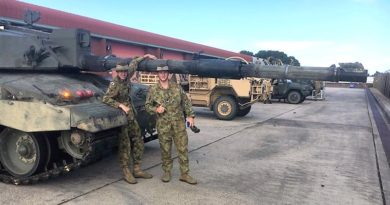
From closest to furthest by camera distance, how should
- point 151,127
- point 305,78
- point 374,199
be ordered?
point 305,78
point 374,199
point 151,127

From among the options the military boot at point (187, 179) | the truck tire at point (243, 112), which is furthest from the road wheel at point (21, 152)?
the truck tire at point (243, 112)

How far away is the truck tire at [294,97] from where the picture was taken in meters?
25.1

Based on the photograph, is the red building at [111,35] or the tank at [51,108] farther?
the red building at [111,35]

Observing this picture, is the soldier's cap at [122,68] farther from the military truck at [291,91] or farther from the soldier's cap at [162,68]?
the military truck at [291,91]

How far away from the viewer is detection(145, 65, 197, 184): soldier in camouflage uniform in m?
6.25

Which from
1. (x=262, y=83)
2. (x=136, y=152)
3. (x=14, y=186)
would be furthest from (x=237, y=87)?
(x=14, y=186)

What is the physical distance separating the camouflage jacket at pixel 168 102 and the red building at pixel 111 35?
24.1ft

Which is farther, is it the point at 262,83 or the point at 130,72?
the point at 262,83

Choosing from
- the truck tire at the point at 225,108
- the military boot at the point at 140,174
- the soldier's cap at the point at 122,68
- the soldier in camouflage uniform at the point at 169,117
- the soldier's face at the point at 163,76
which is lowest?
the military boot at the point at 140,174

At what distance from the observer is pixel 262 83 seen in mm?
15445

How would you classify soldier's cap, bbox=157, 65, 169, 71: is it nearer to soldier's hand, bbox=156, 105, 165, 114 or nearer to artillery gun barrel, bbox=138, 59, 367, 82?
artillery gun barrel, bbox=138, 59, 367, 82

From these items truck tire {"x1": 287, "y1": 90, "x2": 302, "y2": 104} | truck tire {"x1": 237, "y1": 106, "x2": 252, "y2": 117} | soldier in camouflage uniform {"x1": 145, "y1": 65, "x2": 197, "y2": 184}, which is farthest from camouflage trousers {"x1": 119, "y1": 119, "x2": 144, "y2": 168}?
truck tire {"x1": 287, "y1": 90, "x2": 302, "y2": 104}

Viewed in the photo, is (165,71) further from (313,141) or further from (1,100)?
(313,141)

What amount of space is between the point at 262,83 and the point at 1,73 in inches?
397
